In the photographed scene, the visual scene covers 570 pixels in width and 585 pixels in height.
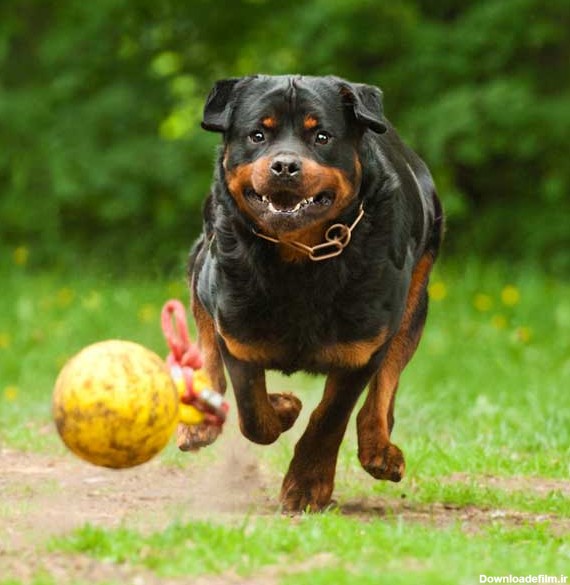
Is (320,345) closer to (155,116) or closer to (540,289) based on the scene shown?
(540,289)

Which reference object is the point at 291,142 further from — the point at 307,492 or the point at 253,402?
the point at 307,492

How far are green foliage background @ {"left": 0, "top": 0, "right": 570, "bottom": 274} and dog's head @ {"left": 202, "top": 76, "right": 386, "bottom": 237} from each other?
759cm

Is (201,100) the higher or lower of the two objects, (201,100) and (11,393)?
the higher

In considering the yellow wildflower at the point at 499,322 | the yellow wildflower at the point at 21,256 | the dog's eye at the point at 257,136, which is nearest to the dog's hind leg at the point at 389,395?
the dog's eye at the point at 257,136

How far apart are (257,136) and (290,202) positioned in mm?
366

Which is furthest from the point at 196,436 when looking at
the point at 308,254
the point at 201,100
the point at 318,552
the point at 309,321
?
the point at 201,100

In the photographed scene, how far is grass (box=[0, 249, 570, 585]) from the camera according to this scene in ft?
15.0

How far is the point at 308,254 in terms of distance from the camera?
5688 mm

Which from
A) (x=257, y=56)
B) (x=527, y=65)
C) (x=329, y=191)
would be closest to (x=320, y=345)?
(x=329, y=191)

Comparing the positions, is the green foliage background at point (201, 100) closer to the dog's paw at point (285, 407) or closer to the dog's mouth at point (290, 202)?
the dog's paw at point (285, 407)

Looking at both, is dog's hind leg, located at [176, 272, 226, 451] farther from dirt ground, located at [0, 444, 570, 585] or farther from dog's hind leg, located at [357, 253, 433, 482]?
dog's hind leg, located at [357, 253, 433, 482]

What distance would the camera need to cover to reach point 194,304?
7.02m

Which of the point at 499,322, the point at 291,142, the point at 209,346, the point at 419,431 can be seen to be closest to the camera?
the point at 291,142

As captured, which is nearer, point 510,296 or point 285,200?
point 285,200
